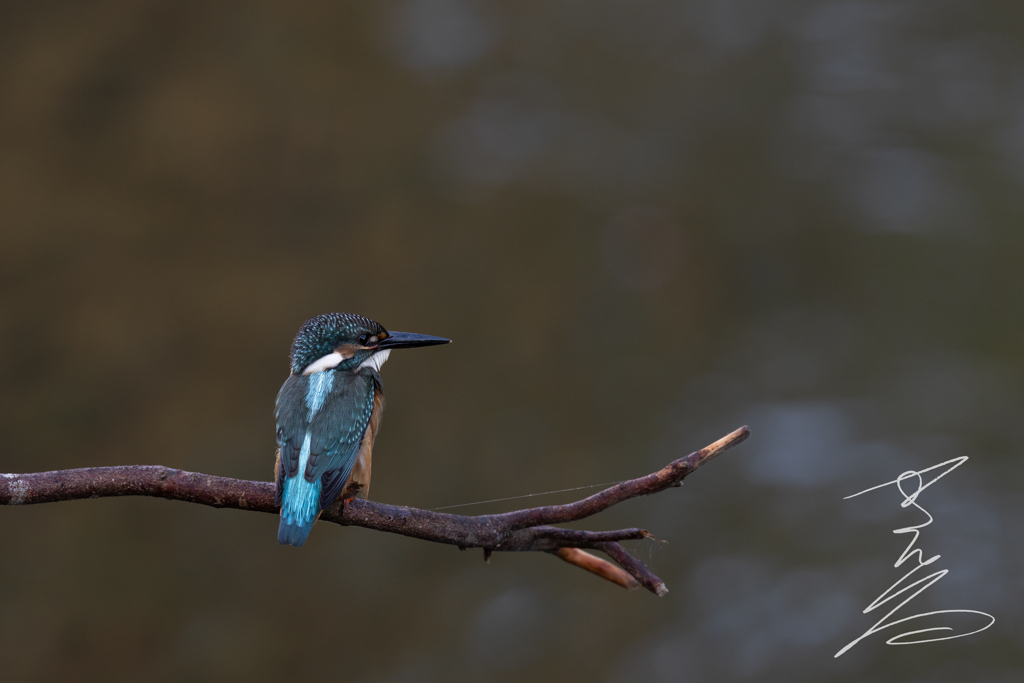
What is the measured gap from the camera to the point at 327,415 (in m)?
1.87

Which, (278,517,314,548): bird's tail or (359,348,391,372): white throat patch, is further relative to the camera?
(359,348,391,372): white throat patch

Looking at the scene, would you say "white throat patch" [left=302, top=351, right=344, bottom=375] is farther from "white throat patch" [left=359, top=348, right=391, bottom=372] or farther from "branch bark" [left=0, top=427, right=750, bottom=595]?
"branch bark" [left=0, top=427, right=750, bottom=595]

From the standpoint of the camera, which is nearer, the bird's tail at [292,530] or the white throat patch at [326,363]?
the bird's tail at [292,530]

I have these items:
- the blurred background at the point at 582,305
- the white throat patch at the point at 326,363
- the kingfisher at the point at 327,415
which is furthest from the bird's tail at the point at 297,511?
the blurred background at the point at 582,305

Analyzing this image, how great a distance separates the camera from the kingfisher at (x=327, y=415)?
1588 mm

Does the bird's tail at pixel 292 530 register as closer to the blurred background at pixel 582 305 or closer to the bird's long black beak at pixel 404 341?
the bird's long black beak at pixel 404 341

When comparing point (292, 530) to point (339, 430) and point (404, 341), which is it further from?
point (404, 341)

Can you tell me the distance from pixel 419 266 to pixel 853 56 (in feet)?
11.4

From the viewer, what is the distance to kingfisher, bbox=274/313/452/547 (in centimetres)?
159

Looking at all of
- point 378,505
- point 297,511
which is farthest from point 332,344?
point 378,505

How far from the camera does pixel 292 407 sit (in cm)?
190

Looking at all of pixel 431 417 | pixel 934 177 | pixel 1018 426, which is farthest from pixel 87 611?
pixel 934 177

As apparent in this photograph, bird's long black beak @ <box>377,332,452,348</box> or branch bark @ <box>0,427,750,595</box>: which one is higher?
bird's long black beak @ <box>377,332,452,348</box>

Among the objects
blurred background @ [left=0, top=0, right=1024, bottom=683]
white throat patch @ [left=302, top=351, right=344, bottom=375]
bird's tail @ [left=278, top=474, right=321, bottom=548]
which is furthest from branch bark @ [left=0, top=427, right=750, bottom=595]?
blurred background @ [left=0, top=0, right=1024, bottom=683]
